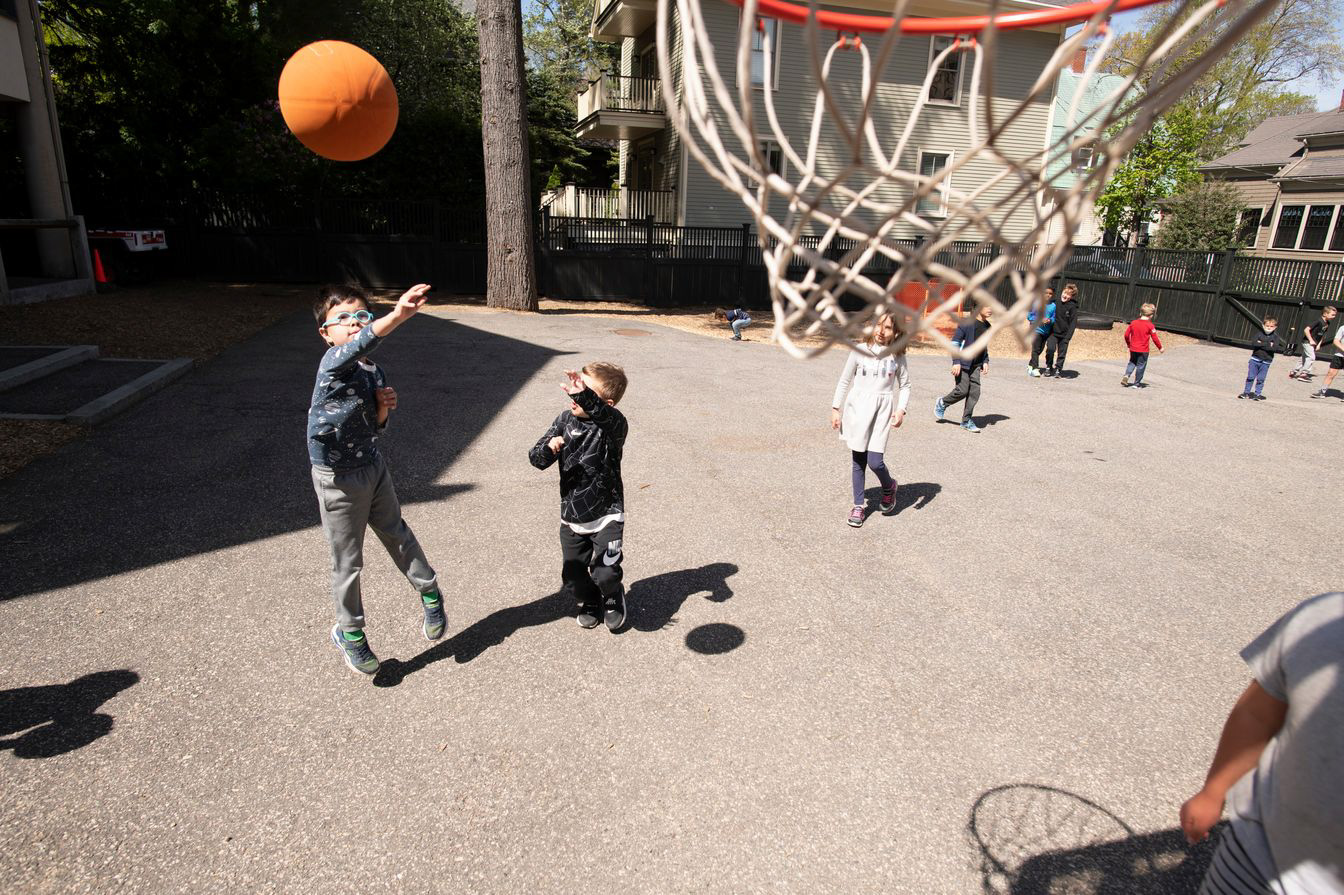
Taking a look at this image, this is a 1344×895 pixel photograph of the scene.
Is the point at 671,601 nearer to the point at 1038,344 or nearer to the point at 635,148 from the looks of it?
the point at 1038,344

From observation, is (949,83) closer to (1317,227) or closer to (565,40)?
(1317,227)

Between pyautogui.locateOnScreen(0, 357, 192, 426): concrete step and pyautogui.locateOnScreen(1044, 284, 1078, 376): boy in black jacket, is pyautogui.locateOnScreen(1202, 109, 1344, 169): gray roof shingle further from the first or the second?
pyautogui.locateOnScreen(0, 357, 192, 426): concrete step

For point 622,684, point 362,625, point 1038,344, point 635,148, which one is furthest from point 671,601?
point 635,148

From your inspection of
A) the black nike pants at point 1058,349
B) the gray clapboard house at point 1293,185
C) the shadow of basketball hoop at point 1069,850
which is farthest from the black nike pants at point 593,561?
the gray clapboard house at point 1293,185

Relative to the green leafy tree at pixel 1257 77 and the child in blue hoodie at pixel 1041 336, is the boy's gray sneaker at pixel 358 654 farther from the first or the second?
the green leafy tree at pixel 1257 77

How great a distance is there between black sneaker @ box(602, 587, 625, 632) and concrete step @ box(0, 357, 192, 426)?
6.21m

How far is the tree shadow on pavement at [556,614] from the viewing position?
13.6 feet

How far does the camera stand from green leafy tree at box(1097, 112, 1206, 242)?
2750cm

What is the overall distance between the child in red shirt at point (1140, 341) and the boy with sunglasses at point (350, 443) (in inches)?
473

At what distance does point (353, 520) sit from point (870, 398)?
4.00 metres

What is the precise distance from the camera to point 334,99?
440 cm

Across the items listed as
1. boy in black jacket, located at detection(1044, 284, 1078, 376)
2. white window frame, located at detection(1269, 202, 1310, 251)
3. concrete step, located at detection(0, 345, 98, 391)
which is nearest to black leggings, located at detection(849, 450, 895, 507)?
boy in black jacket, located at detection(1044, 284, 1078, 376)

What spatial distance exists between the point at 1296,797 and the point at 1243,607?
162 inches

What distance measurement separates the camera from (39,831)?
117 inches
